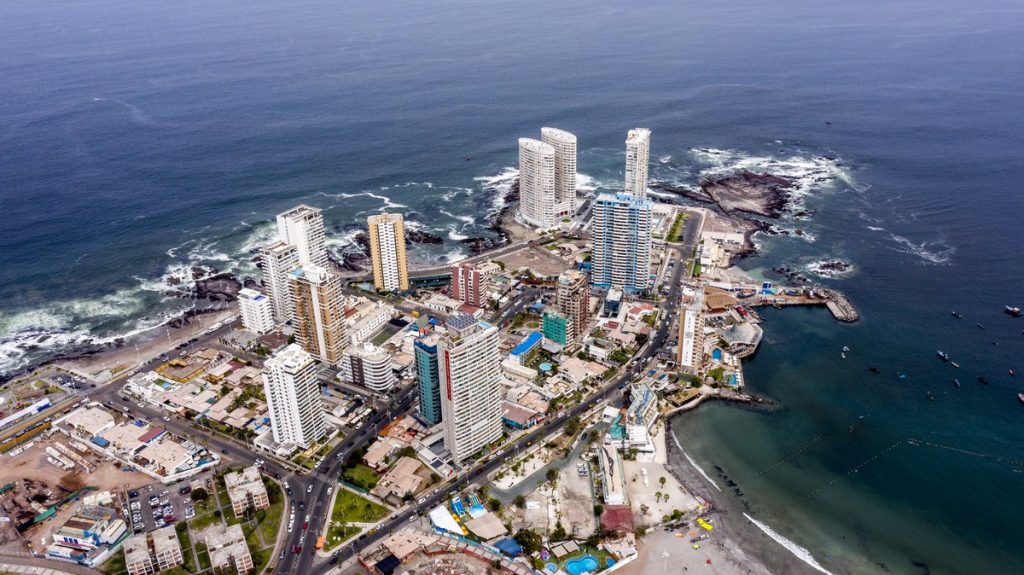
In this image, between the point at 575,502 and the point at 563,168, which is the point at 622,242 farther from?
the point at 575,502

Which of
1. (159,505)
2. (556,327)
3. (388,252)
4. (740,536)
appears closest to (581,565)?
(740,536)

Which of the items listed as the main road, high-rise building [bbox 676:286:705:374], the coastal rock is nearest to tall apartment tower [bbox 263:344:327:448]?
the main road

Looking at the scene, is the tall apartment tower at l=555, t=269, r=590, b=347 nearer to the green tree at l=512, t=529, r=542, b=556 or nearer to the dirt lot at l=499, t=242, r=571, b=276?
the dirt lot at l=499, t=242, r=571, b=276

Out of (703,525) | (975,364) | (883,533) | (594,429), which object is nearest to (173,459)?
(594,429)

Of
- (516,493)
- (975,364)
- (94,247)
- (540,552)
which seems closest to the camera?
(540,552)

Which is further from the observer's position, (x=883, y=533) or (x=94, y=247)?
(x=94, y=247)

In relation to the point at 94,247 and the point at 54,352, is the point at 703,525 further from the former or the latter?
the point at 94,247

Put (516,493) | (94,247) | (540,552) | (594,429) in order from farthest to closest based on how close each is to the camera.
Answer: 1. (94,247)
2. (594,429)
3. (516,493)
4. (540,552)

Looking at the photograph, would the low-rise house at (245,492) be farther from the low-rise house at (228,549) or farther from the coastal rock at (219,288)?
the coastal rock at (219,288)
